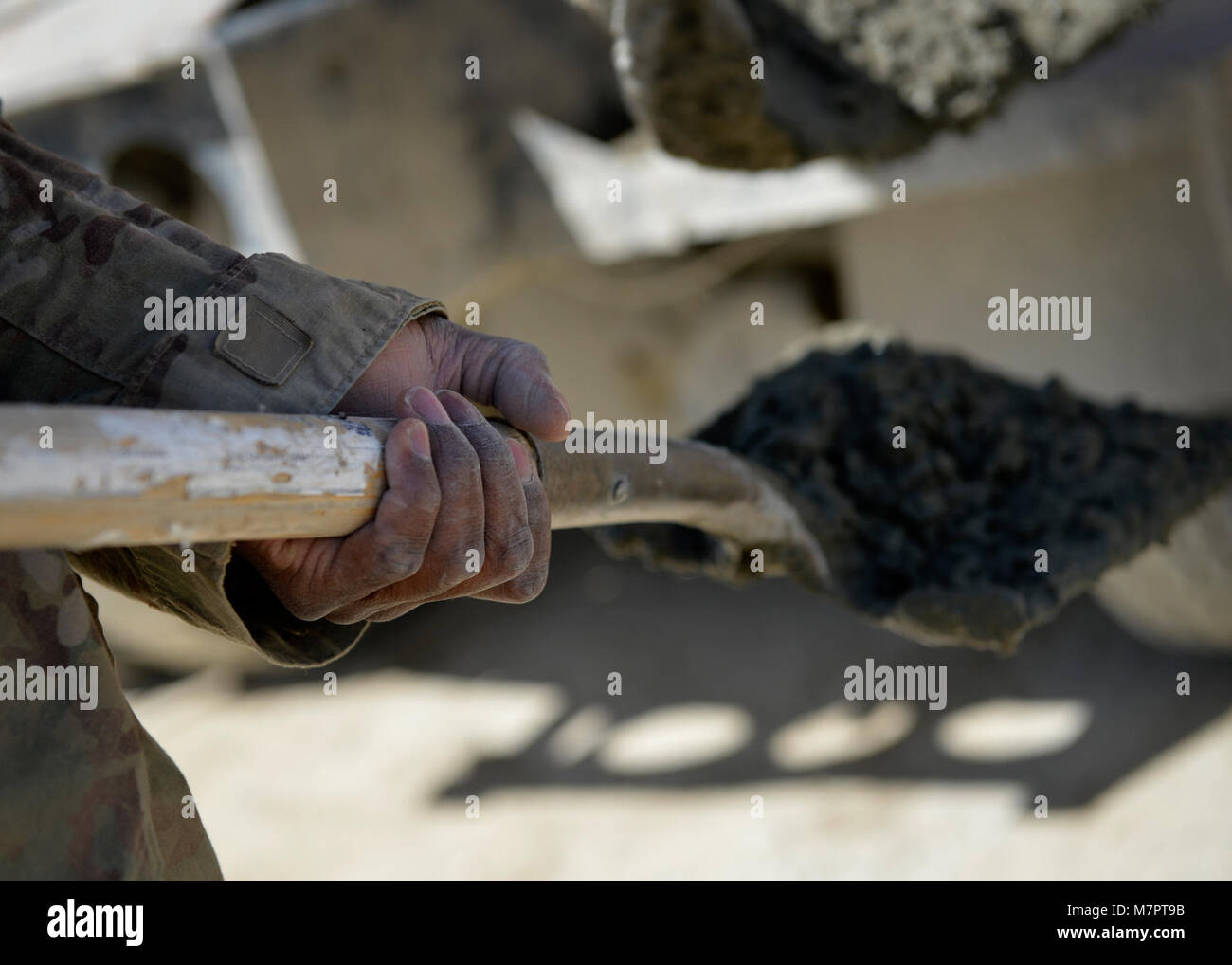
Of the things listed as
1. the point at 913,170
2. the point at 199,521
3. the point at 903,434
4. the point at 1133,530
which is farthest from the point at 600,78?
A: the point at 199,521

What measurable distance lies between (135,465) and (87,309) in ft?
0.85

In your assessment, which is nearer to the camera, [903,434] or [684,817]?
[903,434]

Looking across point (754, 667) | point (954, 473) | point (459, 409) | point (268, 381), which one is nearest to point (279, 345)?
point (268, 381)

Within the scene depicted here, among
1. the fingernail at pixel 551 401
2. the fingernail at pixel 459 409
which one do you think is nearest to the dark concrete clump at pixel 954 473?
the fingernail at pixel 551 401

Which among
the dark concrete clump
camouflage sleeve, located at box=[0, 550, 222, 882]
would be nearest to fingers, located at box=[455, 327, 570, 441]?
camouflage sleeve, located at box=[0, 550, 222, 882]

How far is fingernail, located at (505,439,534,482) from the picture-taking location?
2.79 feet

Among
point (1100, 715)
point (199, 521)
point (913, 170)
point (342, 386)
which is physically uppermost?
point (913, 170)

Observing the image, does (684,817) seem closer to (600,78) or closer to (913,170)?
(913,170)

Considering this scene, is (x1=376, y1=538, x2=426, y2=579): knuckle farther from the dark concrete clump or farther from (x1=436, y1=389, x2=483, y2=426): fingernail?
the dark concrete clump

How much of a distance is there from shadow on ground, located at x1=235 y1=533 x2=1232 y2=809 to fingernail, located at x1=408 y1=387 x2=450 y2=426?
1964 millimetres

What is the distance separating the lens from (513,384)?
3.07 ft

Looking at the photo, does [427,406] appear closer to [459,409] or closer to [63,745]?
[459,409]

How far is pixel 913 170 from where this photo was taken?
2.42 metres

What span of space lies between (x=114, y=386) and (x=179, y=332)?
60 mm
